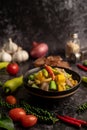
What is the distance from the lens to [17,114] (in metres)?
1.33

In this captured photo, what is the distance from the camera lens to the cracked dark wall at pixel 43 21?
6.76 feet

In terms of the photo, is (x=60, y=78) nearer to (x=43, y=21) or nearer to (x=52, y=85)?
(x=52, y=85)

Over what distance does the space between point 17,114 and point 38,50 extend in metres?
0.81

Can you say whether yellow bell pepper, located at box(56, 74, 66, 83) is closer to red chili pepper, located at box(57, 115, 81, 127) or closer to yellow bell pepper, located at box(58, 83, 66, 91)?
yellow bell pepper, located at box(58, 83, 66, 91)

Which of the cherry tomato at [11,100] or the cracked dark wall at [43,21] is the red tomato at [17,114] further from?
the cracked dark wall at [43,21]

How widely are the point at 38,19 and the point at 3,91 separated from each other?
0.68 meters

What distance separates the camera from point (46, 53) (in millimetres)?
2184

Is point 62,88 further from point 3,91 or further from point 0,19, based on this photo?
point 0,19

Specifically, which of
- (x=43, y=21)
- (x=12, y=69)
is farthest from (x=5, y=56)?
(x=43, y=21)

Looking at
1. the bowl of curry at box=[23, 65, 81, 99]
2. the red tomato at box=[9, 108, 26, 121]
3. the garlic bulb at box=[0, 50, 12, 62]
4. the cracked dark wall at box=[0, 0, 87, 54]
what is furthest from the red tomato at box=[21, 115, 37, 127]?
the cracked dark wall at box=[0, 0, 87, 54]

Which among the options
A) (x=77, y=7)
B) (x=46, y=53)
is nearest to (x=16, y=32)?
(x=46, y=53)

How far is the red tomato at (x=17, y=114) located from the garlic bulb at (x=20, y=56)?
704 millimetres

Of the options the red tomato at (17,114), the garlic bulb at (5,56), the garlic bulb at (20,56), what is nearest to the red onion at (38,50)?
the garlic bulb at (20,56)

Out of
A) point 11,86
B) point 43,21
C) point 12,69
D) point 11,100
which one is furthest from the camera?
point 43,21
